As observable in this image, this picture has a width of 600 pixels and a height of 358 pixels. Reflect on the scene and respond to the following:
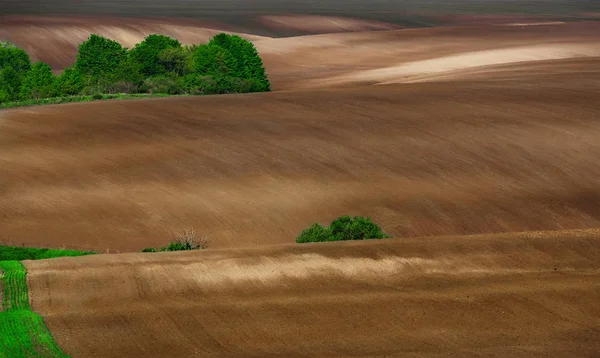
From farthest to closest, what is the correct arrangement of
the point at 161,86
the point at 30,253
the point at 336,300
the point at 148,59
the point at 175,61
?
the point at 148,59
the point at 175,61
the point at 161,86
the point at 30,253
the point at 336,300

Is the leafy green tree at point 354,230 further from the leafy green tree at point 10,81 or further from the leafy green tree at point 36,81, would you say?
the leafy green tree at point 10,81

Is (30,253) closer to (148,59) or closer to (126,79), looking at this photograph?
(126,79)

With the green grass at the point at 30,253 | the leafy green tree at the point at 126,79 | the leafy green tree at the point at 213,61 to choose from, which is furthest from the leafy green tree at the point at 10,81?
the green grass at the point at 30,253

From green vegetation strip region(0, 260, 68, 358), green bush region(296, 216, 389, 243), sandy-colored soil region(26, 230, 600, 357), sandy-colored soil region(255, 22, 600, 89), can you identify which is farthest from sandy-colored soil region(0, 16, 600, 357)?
sandy-colored soil region(255, 22, 600, 89)

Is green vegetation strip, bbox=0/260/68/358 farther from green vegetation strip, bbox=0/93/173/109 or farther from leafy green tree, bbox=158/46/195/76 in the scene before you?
leafy green tree, bbox=158/46/195/76

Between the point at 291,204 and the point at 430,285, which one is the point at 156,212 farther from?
the point at 430,285

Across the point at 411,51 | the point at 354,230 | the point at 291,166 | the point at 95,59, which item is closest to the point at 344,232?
the point at 354,230
